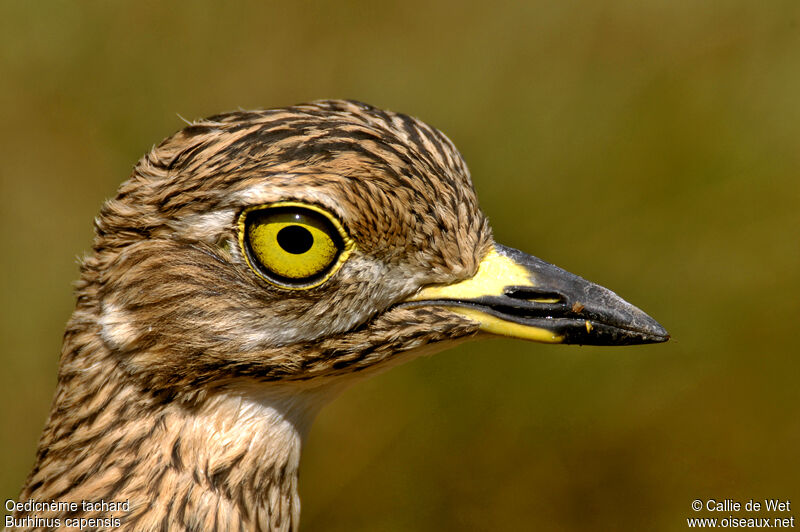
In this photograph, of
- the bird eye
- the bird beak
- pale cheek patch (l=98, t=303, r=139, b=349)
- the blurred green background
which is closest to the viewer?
the bird eye

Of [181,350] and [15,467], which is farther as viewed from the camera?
[15,467]

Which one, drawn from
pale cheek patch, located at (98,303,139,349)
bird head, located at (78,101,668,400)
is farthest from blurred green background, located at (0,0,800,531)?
pale cheek patch, located at (98,303,139,349)

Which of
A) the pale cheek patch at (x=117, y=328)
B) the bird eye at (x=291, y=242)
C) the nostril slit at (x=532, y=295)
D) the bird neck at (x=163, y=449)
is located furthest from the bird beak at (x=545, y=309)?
the pale cheek patch at (x=117, y=328)

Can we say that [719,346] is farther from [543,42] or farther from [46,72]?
[46,72]

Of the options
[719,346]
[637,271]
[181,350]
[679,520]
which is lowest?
[679,520]

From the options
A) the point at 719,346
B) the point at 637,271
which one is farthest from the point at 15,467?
the point at 719,346

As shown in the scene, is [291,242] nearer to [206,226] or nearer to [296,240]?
[296,240]

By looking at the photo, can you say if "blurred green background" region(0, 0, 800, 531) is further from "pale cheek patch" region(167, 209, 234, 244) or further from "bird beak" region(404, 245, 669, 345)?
"pale cheek patch" region(167, 209, 234, 244)
